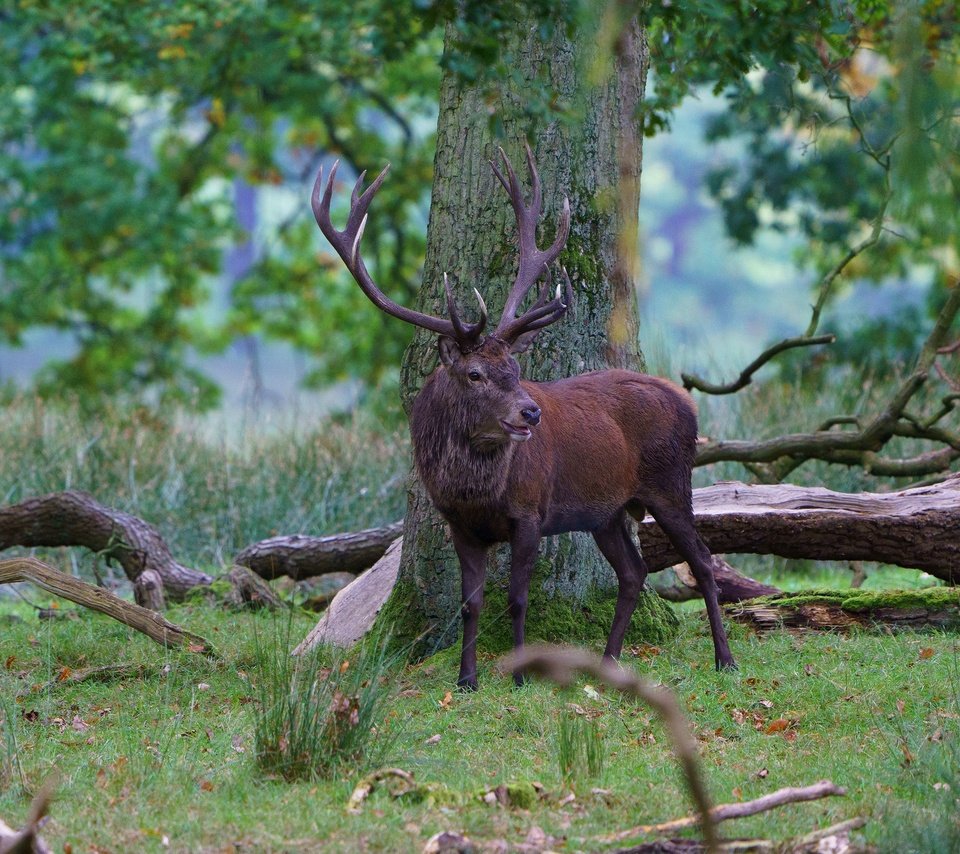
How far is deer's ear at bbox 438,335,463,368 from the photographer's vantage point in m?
6.37

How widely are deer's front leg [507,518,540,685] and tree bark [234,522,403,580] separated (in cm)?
277

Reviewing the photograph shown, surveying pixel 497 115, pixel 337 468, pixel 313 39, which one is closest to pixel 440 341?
pixel 497 115

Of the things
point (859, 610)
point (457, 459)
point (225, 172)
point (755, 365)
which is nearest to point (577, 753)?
point (457, 459)

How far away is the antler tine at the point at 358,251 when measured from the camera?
6324 mm

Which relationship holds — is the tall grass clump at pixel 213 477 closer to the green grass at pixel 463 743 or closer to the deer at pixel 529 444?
the green grass at pixel 463 743

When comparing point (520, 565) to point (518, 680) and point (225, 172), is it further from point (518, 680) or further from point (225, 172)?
point (225, 172)

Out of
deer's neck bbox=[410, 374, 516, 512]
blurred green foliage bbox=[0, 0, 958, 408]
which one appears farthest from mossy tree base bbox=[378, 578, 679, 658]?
blurred green foliage bbox=[0, 0, 958, 408]

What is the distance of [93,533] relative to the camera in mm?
8664

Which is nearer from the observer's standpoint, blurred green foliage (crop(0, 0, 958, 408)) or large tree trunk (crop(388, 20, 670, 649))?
large tree trunk (crop(388, 20, 670, 649))

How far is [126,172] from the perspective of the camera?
19141 mm

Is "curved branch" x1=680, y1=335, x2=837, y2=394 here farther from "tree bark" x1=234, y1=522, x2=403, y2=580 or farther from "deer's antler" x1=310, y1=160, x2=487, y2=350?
"deer's antler" x1=310, y1=160, x2=487, y2=350

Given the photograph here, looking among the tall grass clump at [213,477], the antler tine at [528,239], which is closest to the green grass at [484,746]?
the antler tine at [528,239]

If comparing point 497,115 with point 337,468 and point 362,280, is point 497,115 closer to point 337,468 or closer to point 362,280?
point 362,280

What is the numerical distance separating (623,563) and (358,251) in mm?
2087
